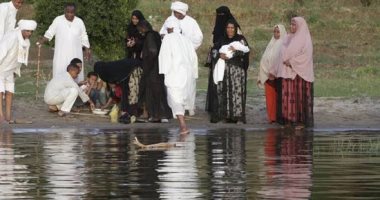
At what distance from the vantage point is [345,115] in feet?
67.8

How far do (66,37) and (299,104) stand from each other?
3829 millimetres

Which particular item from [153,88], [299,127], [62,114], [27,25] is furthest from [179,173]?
[62,114]

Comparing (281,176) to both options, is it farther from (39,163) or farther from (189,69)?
(189,69)

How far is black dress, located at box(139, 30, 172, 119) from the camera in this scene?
1938 centimetres

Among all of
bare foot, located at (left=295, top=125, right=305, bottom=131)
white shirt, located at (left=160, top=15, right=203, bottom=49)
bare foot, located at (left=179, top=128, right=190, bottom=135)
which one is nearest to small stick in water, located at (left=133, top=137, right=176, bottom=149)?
bare foot, located at (left=179, top=128, right=190, bottom=135)

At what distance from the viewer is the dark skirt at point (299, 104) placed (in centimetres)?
1911

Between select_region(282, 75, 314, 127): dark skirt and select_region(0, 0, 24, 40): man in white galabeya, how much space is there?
14.1ft

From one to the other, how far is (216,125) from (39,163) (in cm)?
636

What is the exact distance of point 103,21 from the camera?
31000mm

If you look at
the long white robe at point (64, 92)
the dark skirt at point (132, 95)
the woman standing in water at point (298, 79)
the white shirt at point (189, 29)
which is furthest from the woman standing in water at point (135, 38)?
the woman standing in water at point (298, 79)

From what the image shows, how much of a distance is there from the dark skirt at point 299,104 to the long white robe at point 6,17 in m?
4.32

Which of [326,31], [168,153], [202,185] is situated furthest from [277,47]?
[326,31]

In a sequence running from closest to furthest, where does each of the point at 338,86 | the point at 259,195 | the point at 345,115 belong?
the point at 259,195, the point at 345,115, the point at 338,86

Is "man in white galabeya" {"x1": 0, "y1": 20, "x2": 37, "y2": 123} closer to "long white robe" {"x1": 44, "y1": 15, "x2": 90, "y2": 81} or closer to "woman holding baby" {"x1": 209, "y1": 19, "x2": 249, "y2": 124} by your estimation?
"long white robe" {"x1": 44, "y1": 15, "x2": 90, "y2": 81}
